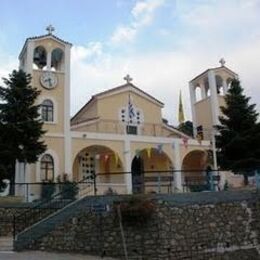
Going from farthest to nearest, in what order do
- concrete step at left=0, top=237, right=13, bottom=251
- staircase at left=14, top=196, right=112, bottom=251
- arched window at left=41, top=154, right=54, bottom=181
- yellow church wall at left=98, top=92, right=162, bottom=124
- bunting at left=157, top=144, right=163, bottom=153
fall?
yellow church wall at left=98, top=92, right=162, bottom=124 → bunting at left=157, top=144, right=163, bottom=153 → arched window at left=41, top=154, right=54, bottom=181 → concrete step at left=0, top=237, right=13, bottom=251 → staircase at left=14, top=196, right=112, bottom=251

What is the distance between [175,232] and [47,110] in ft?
55.4

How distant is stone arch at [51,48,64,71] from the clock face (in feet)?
2.82

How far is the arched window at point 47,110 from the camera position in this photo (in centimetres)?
3266

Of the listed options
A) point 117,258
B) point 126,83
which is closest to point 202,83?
point 126,83

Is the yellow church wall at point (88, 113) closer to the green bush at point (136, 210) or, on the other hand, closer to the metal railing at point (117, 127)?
the metal railing at point (117, 127)

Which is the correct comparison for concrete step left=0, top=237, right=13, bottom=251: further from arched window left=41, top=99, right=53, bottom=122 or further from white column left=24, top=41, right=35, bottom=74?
white column left=24, top=41, right=35, bottom=74

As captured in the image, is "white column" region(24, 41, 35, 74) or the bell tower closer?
"white column" region(24, 41, 35, 74)

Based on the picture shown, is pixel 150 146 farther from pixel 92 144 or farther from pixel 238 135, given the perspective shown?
pixel 238 135

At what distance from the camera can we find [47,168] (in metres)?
31.5

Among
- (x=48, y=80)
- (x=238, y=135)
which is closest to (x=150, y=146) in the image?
(x=238, y=135)

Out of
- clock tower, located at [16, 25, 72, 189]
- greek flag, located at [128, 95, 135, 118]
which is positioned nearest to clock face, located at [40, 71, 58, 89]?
clock tower, located at [16, 25, 72, 189]

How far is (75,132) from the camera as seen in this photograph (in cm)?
3266

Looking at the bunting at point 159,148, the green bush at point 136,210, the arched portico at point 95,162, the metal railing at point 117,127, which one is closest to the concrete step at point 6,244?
the green bush at point 136,210

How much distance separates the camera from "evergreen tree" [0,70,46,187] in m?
26.4
